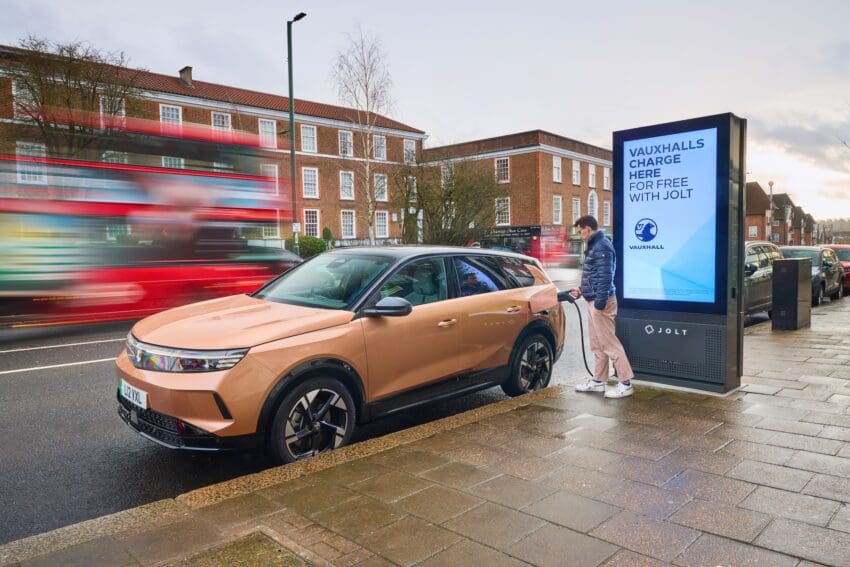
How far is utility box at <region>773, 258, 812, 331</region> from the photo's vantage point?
1120 cm

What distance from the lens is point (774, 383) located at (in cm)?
647

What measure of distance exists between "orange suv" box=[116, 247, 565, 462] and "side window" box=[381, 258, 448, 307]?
11 mm

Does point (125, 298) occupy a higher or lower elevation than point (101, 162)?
lower

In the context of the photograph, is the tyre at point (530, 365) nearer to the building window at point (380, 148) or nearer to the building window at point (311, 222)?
the building window at point (311, 222)

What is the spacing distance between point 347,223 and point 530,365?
141ft

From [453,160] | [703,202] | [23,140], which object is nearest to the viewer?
[703,202]

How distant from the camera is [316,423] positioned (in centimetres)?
429

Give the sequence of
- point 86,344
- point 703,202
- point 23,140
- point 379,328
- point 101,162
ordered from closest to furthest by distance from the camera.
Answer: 1. point 379,328
2. point 703,202
3. point 86,344
4. point 101,162
5. point 23,140

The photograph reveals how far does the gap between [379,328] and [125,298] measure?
846 centimetres

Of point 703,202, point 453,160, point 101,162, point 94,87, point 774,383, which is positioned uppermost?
point 94,87

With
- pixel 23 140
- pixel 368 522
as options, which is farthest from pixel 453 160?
pixel 368 522

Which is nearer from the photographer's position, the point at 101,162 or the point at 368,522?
the point at 368,522

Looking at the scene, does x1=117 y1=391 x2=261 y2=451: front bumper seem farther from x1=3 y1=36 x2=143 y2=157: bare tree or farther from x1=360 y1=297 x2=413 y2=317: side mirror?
x1=3 y1=36 x2=143 y2=157: bare tree

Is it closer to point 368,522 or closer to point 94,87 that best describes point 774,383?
point 368,522
